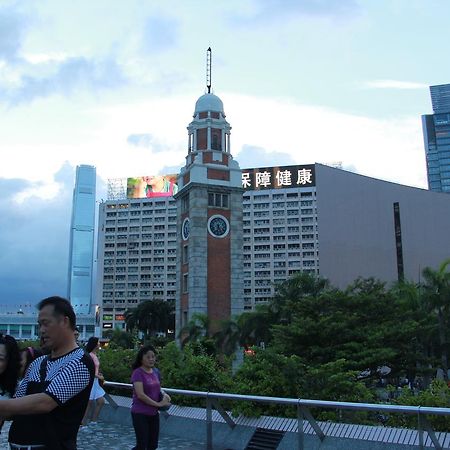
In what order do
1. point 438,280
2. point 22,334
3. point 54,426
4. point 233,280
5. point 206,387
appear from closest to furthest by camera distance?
point 54,426 < point 206,387 < point 438,280 < point 233,280 < point 22,334

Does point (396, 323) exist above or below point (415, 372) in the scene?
above

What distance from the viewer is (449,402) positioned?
6.55 m

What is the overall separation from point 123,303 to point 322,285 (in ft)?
239

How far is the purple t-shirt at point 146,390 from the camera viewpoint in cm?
519

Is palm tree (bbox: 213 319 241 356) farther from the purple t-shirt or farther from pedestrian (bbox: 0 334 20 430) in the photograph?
pedestrian (bbox: 0 334 20 430)

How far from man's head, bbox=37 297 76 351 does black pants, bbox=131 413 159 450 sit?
278 cm

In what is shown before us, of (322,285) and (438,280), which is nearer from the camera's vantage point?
(438,280)

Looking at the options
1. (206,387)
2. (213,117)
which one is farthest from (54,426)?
(213,117)

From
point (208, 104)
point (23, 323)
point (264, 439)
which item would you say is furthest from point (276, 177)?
point (264, 439)

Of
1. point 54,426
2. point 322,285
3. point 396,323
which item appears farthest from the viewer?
point 322,285

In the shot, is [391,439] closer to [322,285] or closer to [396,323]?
[396,323]

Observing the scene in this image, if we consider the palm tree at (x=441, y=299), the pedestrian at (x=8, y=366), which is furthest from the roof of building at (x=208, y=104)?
the pedestrian at (x=8, y=366)

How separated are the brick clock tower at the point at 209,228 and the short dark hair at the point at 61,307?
29.7m

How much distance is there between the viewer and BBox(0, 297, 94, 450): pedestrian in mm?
2365
